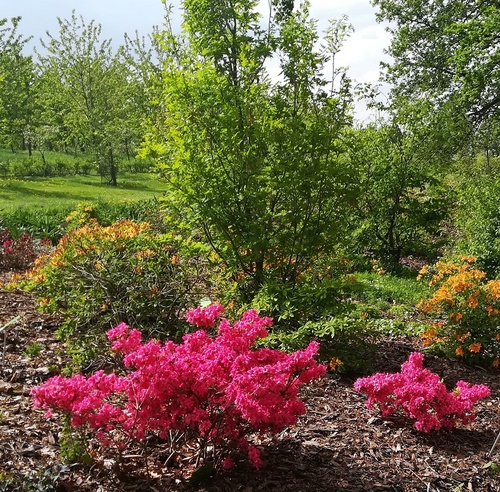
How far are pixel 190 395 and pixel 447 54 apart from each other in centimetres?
1552

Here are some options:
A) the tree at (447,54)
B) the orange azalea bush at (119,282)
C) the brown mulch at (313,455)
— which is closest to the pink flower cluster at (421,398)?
the brown mulch at (313,455)

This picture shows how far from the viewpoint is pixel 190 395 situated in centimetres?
262

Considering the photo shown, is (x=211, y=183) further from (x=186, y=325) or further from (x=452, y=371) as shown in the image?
(x=452, y=371)

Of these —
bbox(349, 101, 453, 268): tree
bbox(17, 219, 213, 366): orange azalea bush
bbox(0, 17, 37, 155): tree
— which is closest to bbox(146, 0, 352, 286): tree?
bbox(17, 219, 213, 366): orange azalea bush

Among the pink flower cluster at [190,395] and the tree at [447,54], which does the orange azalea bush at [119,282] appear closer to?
the pink flower cluster at [190,395]

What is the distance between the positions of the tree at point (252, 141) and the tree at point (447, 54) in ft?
30.4

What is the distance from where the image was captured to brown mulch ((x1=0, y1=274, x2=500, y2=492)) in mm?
2658

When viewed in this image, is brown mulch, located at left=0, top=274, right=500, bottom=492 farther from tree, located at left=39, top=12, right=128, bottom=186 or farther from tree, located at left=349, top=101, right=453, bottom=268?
tree, located at left=39, top=12, right=128, bottom=186

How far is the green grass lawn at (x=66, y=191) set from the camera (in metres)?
16.2

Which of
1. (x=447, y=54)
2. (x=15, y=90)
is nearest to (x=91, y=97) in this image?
(x=15, y=90)

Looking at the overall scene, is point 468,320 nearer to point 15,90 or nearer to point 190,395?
point 190,395

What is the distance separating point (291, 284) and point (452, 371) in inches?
73.6

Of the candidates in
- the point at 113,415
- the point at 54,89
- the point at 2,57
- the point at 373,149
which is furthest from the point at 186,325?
the point at 54,89

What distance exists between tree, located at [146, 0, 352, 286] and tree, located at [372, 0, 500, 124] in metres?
9.26
